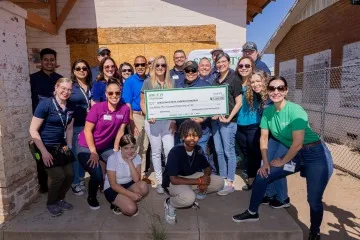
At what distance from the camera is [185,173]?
3857 millimetres

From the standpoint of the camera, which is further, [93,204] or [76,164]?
[76,164]

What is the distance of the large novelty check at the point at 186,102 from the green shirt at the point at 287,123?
3.03 feet

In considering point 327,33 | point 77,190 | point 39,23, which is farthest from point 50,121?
point 327,33

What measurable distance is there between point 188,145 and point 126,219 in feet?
4.16

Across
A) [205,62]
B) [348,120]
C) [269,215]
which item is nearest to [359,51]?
[348,120]

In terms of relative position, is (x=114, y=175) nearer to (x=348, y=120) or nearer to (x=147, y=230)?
(x=147, y=230)

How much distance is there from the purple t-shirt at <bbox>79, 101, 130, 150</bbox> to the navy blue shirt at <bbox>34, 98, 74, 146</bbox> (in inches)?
12.2

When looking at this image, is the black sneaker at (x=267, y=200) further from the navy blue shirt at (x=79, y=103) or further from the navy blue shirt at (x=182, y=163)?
the navy blue shirt at (x=79, y=103)

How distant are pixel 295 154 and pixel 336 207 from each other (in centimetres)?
204

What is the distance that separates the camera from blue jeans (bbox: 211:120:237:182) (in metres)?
4.36

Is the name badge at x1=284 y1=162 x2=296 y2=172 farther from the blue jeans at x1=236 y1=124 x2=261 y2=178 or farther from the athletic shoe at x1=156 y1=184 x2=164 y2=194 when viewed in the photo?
the athletic shoe at x1=156 y1=184 x2=164 y2=194

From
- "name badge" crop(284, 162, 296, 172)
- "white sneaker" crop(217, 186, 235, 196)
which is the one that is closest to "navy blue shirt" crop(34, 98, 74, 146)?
"white sneaker" crop(217, 186, 235, 196)

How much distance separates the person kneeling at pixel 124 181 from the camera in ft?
12.0

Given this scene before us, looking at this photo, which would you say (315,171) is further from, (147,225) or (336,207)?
(147,225)
